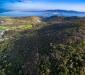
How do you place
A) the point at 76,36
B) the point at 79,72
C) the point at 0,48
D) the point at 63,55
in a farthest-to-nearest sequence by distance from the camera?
the point at 0,48 → the point at 76,36 → the point at 63,55 → the point at 79,72

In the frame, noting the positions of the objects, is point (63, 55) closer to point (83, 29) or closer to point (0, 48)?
point (83, 29)

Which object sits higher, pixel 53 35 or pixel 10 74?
pixel 53 35

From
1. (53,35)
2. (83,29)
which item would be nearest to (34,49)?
(53,35)

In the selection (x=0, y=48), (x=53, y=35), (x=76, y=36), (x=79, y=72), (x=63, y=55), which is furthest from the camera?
(x=0, y=48)

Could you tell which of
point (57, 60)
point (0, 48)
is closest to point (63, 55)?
point (57, 60)

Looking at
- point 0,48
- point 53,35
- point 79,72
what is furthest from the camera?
point 0,48

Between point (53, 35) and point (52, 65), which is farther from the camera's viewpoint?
point (53, 35)

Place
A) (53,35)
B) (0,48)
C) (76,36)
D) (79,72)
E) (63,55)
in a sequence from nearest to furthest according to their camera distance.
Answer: (79,72)
(63,55)
(76,36)
(53,35)
(0,48)

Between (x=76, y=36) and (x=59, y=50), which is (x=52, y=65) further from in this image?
(x=76, y=36)

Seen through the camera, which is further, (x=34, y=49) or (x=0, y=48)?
(x=0, y=48)
